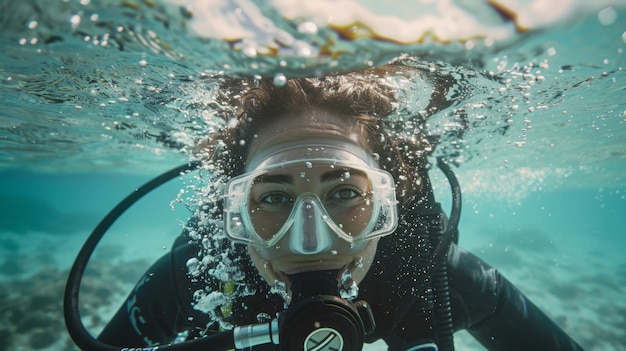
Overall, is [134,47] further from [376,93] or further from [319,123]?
[376,93]

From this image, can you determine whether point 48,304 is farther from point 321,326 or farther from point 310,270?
point 321,326

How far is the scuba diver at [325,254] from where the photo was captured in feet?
9.38

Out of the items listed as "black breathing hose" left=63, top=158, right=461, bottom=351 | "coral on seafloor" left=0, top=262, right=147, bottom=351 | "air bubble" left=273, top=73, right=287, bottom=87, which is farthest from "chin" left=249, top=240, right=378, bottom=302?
"coral on seafloor" left=0, top=262, right=147, bottom=351

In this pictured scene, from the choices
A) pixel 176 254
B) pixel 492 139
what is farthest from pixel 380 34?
pixel 492 139

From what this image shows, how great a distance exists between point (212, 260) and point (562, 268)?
26490 mm

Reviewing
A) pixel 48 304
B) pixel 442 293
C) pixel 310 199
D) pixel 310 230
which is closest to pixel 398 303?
pixel 442 293

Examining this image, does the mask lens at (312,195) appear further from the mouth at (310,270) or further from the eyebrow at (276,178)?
the mouth at (310,270)

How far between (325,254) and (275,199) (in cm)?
73

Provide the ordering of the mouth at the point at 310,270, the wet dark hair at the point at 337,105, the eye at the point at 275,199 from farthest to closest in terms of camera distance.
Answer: the wet dark hair at the point at 337,105, the eye at the point at 275,199, the mouth at the point at 310,270

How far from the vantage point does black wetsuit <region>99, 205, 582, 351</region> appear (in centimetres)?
341

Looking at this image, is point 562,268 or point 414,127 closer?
point 414,127

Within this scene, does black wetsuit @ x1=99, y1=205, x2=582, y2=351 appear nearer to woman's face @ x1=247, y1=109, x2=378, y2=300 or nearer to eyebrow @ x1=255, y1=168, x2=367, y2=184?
woman's face @ x1=247, y1=109, x2=378, y2=300

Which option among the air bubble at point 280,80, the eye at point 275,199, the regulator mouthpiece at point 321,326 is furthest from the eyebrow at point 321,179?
the air bubble at point 280,80

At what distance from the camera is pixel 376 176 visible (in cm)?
322
